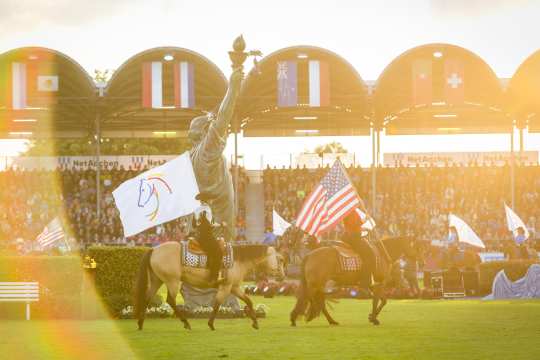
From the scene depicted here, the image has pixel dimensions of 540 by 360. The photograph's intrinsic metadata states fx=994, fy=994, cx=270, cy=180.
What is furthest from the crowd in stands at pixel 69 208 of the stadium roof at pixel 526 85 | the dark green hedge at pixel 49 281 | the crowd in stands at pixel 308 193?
the dark green hedge at pixel 49 281

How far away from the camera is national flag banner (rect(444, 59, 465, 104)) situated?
47000mm

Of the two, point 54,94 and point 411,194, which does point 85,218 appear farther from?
point 411,194

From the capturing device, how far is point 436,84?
161ft

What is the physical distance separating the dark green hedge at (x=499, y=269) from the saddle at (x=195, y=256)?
44.8 ft

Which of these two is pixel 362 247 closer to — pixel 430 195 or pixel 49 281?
pixel 49 281

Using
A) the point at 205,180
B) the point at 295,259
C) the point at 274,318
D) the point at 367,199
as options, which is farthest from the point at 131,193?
the point at 367,199

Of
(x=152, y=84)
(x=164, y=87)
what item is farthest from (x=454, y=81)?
(x=164, y=87)

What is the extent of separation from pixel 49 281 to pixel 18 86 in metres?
25.4

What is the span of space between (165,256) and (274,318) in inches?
151

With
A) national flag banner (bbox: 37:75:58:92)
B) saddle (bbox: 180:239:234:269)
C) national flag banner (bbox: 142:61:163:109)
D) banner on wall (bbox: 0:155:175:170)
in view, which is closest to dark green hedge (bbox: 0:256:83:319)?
saddle (bbox: 180:239:234:269)

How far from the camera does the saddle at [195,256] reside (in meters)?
19.1

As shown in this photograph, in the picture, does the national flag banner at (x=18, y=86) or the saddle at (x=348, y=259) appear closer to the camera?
the saddle at (x=348, y=259)

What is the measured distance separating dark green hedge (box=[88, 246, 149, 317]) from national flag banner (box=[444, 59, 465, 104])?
2756cm

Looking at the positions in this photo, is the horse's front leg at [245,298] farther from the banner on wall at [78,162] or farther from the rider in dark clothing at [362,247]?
the banner on wall at [78,162]
